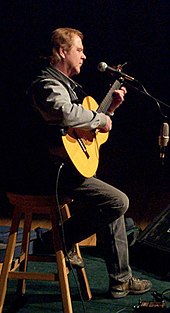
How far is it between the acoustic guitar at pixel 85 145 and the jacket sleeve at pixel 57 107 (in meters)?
0.07

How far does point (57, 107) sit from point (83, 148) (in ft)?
0.94

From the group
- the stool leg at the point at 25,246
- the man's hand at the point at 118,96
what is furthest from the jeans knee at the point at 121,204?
the man's hand at the point at 118,96

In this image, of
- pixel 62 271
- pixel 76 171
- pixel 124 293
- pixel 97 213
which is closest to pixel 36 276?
pixel 62 271

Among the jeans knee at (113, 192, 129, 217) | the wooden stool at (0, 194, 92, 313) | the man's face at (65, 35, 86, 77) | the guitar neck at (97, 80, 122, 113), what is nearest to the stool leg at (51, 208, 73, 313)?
the wooden stool at (0, 194, 92, 313)

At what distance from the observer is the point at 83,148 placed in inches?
105

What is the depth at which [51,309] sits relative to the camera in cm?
285

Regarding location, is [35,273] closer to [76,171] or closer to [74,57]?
[76,171]

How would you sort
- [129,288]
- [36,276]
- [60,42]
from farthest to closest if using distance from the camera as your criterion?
[129,288] → [60,42] → [36,276]

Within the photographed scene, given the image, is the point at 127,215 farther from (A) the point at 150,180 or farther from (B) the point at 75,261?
(B) the point at 75,261

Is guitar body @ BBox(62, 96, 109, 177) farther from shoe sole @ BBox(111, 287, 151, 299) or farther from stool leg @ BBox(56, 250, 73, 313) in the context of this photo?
shoe sole @ BBox(111, 287, 151, 299)

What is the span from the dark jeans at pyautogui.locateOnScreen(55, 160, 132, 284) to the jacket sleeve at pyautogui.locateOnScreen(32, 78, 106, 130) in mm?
233

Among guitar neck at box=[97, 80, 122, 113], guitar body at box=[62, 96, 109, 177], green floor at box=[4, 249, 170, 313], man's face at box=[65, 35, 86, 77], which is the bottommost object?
green floor at box=[4, 249, 170, 313]

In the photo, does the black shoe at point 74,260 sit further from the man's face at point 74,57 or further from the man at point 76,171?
the man's face at point 74,57

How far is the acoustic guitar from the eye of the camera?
2.55 metres
